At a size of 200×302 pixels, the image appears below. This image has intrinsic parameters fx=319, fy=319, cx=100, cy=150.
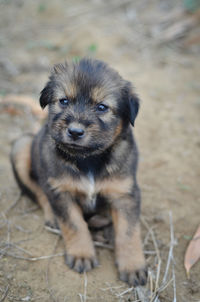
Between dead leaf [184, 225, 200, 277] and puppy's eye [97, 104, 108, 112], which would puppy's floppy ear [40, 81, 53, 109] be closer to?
puppy's eye [97, 104, 108, 112]

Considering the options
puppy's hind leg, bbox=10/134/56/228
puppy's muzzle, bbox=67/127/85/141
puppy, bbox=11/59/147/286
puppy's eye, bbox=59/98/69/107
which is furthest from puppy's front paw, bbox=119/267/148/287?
puppy's eye, bbox=59/98/69/107

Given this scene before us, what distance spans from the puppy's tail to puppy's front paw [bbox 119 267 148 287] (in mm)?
1517

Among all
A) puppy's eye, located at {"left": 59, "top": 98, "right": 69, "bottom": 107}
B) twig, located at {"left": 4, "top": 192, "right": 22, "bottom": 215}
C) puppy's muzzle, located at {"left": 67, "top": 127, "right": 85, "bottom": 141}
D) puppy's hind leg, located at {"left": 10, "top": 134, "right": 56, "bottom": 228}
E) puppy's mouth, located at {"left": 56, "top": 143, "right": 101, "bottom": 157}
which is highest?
puppy's eye, located at {"left": 59, "top": 98, "right": 69, "bottom": 107}

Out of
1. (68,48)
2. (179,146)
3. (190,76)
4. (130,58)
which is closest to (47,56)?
(68,48)

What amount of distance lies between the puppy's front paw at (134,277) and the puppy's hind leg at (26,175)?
1106mm

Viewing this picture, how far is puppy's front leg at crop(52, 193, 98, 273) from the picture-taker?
3.25 metres

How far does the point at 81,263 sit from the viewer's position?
3221 mm

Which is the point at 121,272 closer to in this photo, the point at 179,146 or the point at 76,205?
the point at 76,205

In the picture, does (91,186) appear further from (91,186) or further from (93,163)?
(93,163)

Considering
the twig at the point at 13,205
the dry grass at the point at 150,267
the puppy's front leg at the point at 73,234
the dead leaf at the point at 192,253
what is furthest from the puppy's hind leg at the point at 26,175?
the dead leaf at the point at 192,253

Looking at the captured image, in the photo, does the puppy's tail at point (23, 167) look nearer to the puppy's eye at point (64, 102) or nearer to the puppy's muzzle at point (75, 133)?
the puppy's eye at point (64, 102)

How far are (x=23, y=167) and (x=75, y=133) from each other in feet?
5.13

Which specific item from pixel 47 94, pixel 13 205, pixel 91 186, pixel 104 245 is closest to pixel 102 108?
pixel 47 94

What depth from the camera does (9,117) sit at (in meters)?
5.98
